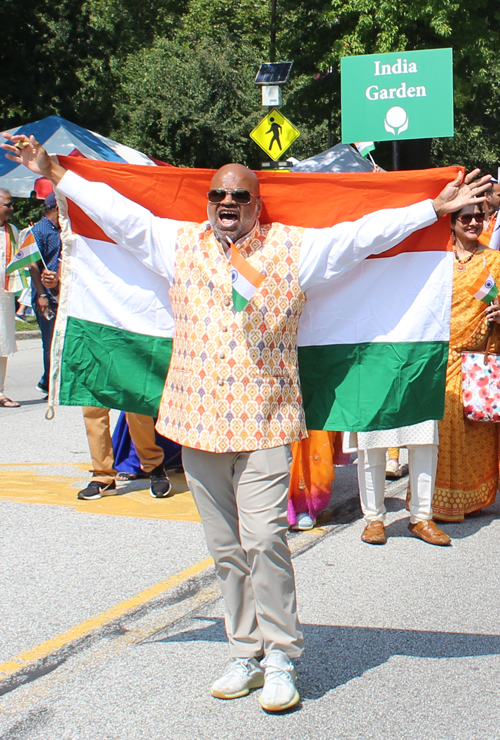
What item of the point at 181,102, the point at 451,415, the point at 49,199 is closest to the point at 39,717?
the point at 451,415

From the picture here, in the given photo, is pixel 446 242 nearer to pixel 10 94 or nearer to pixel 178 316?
pixel 178 316

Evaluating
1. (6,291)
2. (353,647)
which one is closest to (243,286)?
(353,647)

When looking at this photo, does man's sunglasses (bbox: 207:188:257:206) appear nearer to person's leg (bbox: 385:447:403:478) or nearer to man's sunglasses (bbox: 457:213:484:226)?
man's sunglasses (bbox: 457:213:484:226)

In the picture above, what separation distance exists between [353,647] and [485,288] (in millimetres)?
2347

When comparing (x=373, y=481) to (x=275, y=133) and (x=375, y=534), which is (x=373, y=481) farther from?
(x=275, y=133)

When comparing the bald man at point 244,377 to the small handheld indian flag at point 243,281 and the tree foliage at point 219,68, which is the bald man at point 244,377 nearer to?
the small handheld indian flag at point 243,281

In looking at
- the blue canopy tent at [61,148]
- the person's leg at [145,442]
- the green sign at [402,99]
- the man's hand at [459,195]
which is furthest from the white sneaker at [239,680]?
the green sign at [402,99]

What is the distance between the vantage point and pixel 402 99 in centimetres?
830

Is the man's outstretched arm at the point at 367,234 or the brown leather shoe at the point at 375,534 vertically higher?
the man's outstretched arm at the point at 367,234

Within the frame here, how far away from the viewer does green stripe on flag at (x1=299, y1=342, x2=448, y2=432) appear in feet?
12.9

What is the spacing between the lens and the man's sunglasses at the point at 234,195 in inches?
134

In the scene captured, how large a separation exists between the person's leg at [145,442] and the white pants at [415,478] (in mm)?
1704

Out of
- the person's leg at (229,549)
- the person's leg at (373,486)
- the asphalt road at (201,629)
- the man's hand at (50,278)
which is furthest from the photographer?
the man's hand at (50,278)

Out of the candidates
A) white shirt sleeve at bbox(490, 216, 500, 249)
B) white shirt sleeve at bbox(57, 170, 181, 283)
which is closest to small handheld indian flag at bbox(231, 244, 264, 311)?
white shirt sleeve at bbox(57, 170, 181, 283)
